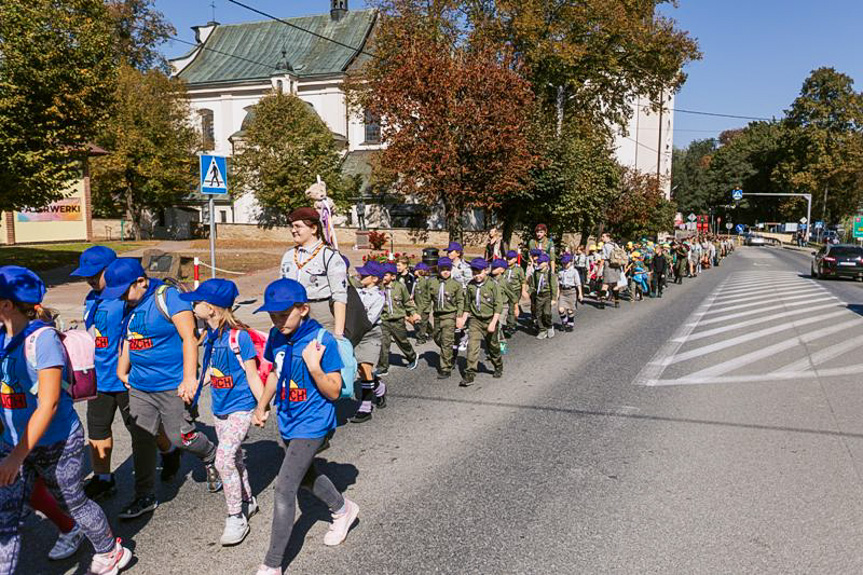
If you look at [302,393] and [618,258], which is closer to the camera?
[302,393]

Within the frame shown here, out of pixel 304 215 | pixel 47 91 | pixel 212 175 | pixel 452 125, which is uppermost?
pixel 47 91

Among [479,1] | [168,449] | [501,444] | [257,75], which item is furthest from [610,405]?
[257,75]

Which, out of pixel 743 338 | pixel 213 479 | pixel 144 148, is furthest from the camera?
pixel 144 148

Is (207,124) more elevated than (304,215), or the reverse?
(207,124)

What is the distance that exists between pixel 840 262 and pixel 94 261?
30.8 m

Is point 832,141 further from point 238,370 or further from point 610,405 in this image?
point 238,370

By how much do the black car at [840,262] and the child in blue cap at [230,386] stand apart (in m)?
30.1

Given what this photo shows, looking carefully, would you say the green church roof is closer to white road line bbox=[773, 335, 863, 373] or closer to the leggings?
white road line bbox=[773, 335, 863, 373]

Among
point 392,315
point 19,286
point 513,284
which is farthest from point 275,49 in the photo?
point 19,286

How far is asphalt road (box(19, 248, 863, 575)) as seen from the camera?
4094mm

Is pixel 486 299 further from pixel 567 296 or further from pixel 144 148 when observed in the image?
pixel 144 148

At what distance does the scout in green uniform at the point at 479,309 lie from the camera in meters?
8.62

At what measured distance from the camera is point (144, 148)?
137 ft

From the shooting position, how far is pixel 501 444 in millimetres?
6227
